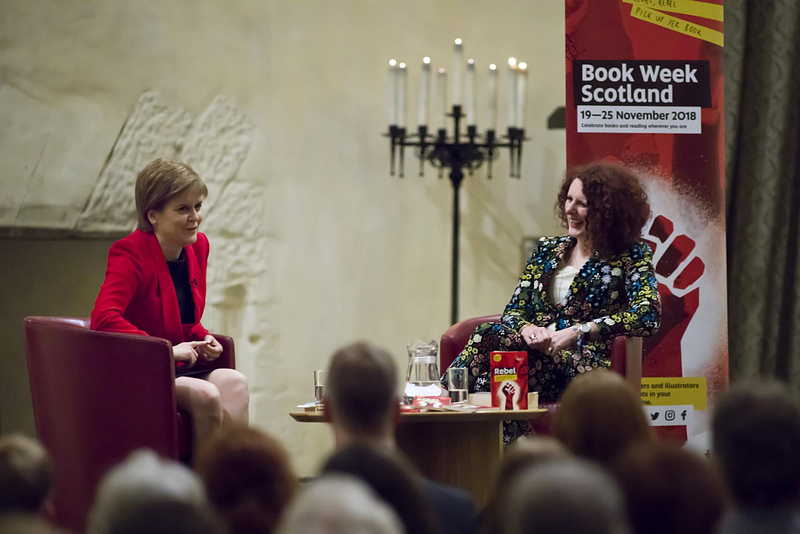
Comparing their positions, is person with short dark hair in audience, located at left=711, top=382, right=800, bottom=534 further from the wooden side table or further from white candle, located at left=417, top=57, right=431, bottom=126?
white candle, located at left=417, top=57, right=431, bottom=126

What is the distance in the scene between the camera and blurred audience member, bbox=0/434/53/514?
3.44 feet

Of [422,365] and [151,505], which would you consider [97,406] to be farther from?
[151,505]

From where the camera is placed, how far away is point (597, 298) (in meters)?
3.00

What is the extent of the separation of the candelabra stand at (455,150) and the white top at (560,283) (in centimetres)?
108

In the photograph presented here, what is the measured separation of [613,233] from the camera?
303 cm

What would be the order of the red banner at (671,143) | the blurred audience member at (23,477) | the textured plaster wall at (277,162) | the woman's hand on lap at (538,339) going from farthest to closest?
the textured plaster wall at (277,162), the red banner at (671,143), the woman's hand on lap at (538,339), the blurred audience member at (23,477)

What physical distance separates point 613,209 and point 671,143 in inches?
24.9

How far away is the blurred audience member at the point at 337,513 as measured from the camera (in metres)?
0.91

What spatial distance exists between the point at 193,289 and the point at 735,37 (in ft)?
8.96

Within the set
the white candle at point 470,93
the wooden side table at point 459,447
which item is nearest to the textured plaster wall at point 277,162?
the white candle at point 470,93

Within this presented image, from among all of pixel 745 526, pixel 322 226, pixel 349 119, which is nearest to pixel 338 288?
pixel 322 226

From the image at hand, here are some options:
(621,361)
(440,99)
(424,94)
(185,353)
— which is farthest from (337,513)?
(440,99)

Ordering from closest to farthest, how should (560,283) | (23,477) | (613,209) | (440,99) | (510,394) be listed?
1. (23,477)
2. (510,394)
3. (613,209)
4. (560,283)
5. (440,99)

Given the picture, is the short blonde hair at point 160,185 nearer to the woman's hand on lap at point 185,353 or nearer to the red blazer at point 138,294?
the red blazer at point 138,294
